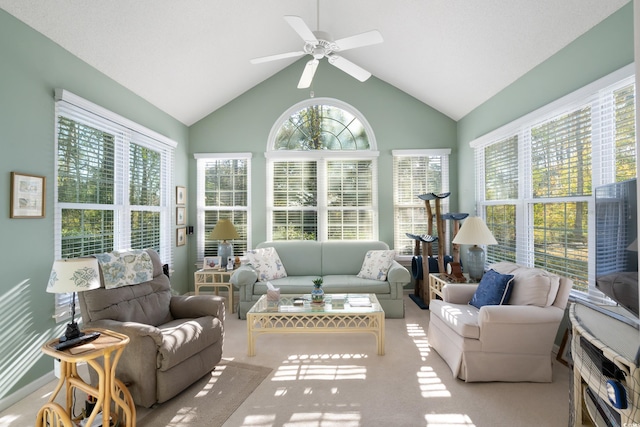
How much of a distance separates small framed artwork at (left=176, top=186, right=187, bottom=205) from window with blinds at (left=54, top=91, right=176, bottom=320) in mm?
232

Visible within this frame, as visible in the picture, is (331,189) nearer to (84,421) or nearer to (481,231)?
(481,231)

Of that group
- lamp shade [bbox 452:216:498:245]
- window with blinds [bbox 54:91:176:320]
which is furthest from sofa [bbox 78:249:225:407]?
lamp shade [bbox 452:216:498:245]

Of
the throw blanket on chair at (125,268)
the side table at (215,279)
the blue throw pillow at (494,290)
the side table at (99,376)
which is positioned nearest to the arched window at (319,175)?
the side table at (215,279)

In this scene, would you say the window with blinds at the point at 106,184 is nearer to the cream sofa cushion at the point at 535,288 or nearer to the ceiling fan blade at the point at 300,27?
the ceiling fan blade at the point at 300,27

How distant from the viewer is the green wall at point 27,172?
2.22 meters

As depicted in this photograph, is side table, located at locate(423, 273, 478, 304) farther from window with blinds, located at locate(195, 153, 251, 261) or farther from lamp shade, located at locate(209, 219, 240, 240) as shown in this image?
window with blinds, located at locate(195, 153, 251, 261)

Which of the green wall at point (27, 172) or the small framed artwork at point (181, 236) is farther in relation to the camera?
the small framed artwork at point (181, 236)

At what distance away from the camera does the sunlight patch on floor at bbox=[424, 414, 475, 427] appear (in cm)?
196

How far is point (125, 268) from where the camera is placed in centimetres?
254

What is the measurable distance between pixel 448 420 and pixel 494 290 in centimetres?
115

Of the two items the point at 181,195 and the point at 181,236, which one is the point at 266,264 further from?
the point at 181,195

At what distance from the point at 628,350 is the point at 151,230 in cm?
453

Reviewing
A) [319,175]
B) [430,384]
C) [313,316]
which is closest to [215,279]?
[313,316]

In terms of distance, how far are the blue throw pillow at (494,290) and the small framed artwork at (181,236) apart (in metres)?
Answer: 4.04
